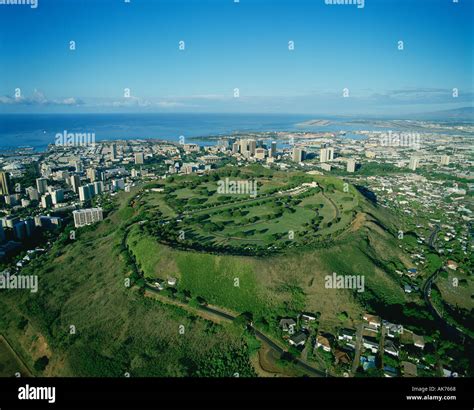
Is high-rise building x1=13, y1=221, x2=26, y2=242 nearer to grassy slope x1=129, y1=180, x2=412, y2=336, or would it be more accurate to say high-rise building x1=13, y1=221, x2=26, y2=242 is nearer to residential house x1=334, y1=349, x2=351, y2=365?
grassy slope x1=129, y1=180, x2=412, y2=336

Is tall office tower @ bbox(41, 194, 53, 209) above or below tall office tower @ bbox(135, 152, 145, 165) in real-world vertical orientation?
below

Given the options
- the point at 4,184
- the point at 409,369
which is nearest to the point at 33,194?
the point at 4,184

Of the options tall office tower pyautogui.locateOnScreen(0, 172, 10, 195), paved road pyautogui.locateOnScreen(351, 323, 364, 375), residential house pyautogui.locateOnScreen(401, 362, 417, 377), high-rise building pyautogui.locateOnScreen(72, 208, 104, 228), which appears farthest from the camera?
tall office tower pyautogui.locateOnScreen(0, 172, 10, 195)

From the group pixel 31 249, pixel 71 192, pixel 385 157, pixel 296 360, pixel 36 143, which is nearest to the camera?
pixel 296 360

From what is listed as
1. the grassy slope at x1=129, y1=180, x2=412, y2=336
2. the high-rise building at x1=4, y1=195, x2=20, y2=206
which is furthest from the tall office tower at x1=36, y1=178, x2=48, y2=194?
the grassy slope at x1=129, y1=180, x2=412, y2=336

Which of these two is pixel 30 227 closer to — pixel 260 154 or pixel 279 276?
pixel 279 276

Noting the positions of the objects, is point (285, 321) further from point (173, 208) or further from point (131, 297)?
point (173, 208)
